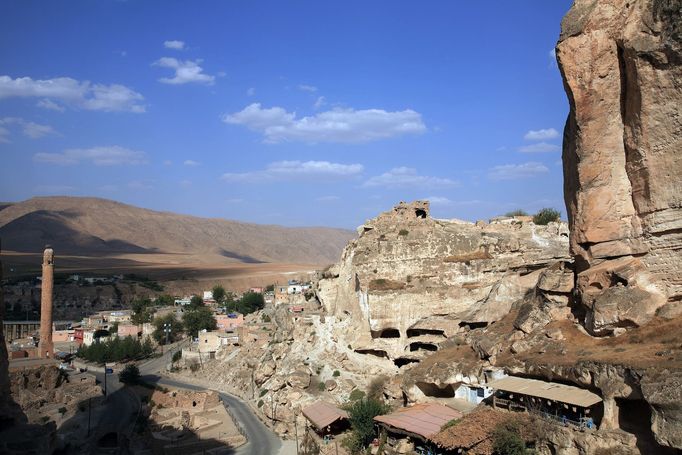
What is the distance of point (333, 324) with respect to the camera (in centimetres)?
3128

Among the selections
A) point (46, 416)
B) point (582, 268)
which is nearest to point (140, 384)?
point (46, 416)

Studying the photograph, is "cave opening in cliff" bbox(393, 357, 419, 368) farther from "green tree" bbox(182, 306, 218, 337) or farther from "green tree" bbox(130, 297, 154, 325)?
"green tree" bbox(130, 297, 154, 325)

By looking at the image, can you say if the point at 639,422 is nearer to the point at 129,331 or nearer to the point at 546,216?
the point at 546,216

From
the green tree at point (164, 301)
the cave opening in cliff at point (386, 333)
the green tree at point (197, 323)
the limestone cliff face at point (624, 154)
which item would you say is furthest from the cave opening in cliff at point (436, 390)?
the green tree at point (164, 301)

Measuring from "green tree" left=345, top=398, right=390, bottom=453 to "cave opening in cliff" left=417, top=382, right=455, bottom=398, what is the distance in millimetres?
1648

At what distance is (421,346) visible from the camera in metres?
28.2

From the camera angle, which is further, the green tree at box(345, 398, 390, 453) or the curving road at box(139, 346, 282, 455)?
the curving road at box(139, 346, 282, 455)

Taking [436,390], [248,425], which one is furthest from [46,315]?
[436,390]

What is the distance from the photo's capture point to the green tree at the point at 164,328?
5788 centimetres

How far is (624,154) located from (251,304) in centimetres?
5968

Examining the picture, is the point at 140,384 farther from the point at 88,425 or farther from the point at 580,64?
the point at 580,64

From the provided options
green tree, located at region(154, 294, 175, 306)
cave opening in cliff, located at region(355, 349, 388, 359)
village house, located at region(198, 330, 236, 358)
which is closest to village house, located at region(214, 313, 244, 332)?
village house, located at region(198, 330, 236, 358)

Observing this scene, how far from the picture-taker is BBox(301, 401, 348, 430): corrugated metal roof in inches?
937

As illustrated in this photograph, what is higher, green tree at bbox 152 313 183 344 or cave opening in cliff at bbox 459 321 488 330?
cave opening in cliff at bbox 459 321 488 330
